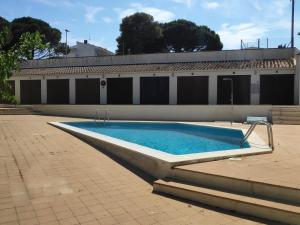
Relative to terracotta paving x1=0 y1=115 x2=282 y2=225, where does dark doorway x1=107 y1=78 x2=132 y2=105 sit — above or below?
above

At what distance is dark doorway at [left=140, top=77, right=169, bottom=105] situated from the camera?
22.7 metres

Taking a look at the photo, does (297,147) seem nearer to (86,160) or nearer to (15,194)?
(86,160)

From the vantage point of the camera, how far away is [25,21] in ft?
155

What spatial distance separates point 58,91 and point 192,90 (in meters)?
10.1

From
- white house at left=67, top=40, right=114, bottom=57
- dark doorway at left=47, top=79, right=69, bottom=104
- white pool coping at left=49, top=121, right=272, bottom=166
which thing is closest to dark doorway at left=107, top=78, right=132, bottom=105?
dark doorway at left=47, top=79, right=69, bottom=104

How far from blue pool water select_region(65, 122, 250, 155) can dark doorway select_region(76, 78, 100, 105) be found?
7.88 meters

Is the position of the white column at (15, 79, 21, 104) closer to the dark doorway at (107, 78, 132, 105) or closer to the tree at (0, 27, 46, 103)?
the dark doorway at (107, 78, 132, 105)

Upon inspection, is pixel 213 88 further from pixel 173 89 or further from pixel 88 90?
pixel 88 90

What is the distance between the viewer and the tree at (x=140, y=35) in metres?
46.5

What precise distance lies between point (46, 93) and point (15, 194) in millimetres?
21041

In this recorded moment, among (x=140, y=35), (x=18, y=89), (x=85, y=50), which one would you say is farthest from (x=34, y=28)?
(x=18, y=89)

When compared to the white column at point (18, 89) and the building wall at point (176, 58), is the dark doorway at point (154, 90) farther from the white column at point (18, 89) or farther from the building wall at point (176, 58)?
the white column at point (18, 89)

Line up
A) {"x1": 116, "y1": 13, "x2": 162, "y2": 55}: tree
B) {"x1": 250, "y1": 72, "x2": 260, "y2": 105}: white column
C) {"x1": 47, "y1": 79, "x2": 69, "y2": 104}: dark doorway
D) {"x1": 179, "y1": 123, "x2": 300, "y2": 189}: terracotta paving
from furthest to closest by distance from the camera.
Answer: {"x1": 116, "y1": 13, "x2": 162, "y2": 55}: tree < {"x1": 47, "y1": 79, "x2": 69, "y2": 104}: dark doorway < {"x1": 250, "y1": 72, "x2": 260, "y2": 105}: white column < {"x1": 179, "y1": 123, "x2": 300, "y2": 189}: terracotta paving

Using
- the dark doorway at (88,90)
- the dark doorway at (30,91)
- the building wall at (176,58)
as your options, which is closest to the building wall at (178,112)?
the dark doorway at (88,90)
